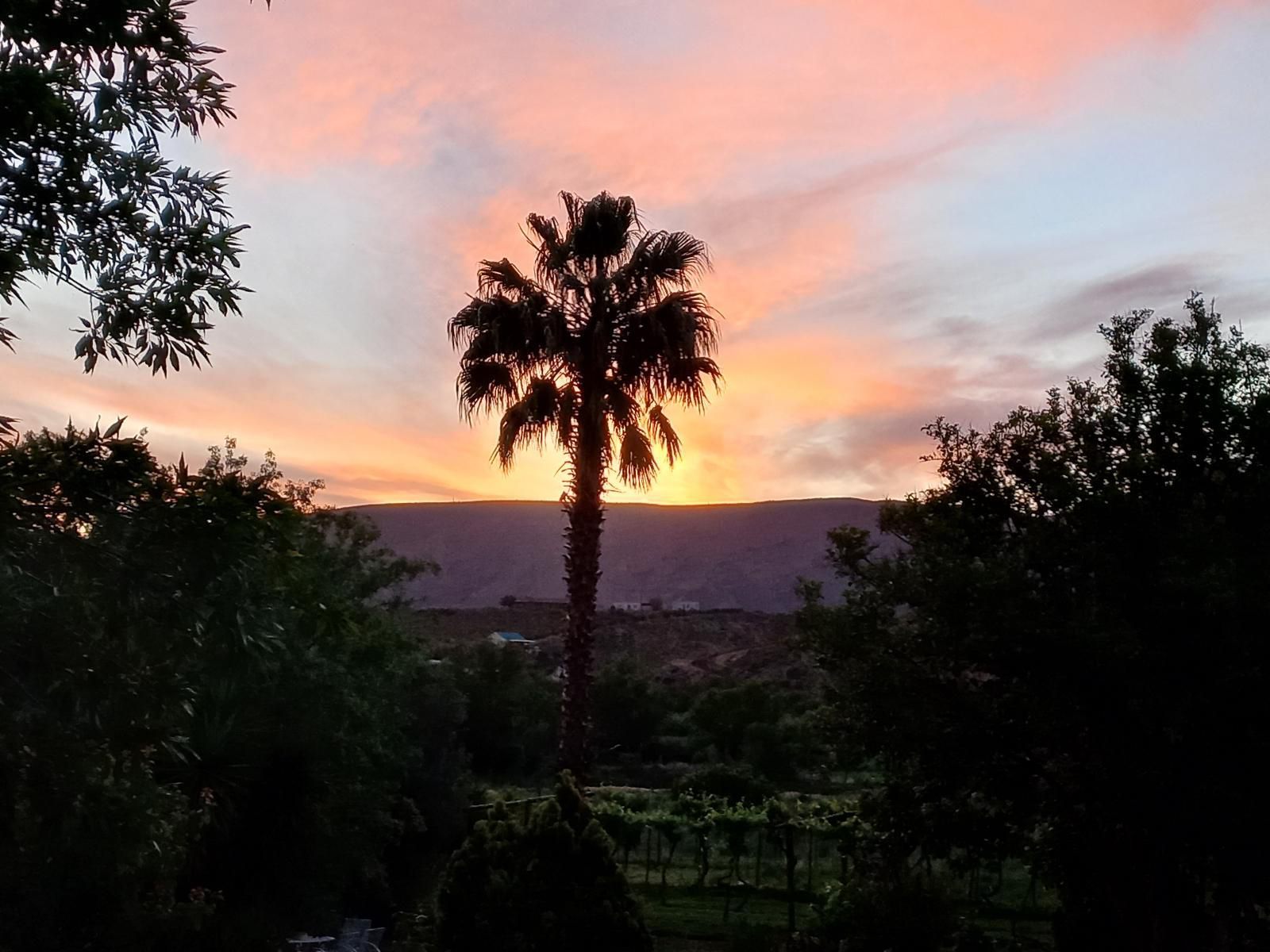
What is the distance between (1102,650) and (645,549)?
100139 millimetres

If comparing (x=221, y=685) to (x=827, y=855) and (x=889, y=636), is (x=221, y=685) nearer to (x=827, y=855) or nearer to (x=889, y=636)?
(x=889, y=636)

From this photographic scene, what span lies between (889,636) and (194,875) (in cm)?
711

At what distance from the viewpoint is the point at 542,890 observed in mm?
9633

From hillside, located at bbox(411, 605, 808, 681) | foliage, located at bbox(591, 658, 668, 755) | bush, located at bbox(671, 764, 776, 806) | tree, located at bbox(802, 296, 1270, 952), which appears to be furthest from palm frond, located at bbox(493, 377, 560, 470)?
hillside, located at bbox(411, 605, 808, 681)

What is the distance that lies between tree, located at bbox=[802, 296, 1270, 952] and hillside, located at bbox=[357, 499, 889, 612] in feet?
269

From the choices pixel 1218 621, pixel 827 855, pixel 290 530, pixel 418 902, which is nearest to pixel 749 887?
pixel 827 855

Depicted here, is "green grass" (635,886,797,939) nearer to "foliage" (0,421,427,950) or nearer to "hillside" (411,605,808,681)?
"foliage" (0,421,427,950)

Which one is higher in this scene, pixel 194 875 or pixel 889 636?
pixel 889 636

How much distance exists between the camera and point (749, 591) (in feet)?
318

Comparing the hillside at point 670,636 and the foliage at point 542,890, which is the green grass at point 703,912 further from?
the hillside at point 670,636

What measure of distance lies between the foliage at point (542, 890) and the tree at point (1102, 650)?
253 cm

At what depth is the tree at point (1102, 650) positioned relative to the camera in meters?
8.59

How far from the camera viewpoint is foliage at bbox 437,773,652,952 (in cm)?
947

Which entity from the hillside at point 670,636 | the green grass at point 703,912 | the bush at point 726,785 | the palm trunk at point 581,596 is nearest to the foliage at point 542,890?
the green grass at point 703,912
